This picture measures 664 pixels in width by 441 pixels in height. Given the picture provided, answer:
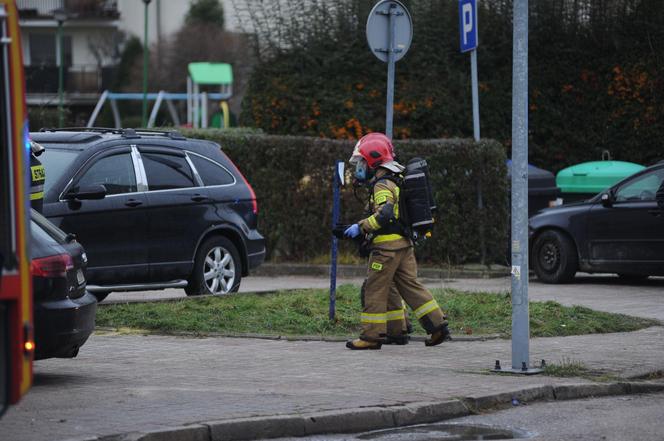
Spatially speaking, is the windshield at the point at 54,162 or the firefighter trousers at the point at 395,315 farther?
the windshield at the point at 54,162

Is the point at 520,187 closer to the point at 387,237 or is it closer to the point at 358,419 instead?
the point at 387,237

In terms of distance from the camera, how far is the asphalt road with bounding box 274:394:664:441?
7.88 meters

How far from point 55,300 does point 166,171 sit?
6.00 meters

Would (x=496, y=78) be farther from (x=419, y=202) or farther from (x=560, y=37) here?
(x=419, y=202)

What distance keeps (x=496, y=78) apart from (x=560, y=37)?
53.3 inches

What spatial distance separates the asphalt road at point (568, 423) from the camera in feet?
25.8

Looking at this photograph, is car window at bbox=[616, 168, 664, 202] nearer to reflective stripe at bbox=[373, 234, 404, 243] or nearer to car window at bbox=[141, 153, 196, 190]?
car window at bbox=[141, 153, 196, 190]

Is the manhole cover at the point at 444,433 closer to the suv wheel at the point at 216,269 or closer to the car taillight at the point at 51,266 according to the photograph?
the car taillight at the point at 51,266

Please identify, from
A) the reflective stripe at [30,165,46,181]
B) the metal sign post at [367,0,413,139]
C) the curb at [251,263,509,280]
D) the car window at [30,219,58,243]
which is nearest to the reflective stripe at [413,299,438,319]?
the metal sign post at [367,0,413,139]

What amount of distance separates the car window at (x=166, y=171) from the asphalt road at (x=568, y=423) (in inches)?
261

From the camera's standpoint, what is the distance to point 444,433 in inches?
315

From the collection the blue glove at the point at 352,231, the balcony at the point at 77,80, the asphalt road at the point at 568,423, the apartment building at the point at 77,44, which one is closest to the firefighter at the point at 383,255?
the blue glove at the point at 352,231

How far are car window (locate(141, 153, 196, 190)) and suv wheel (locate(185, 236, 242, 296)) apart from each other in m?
0.72

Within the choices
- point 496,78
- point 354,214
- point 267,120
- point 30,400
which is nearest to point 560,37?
point 496,78
